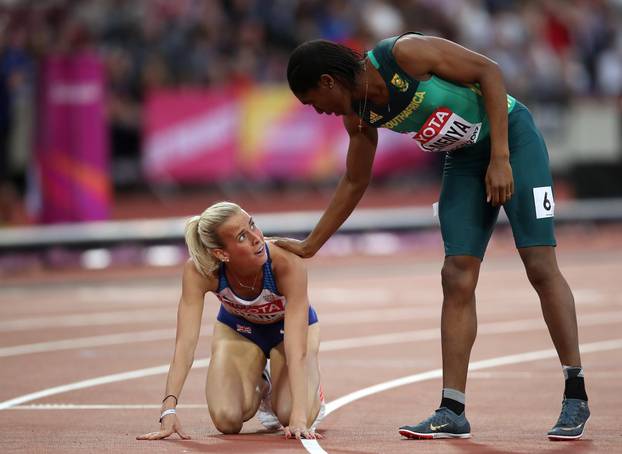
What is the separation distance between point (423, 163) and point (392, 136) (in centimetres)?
134

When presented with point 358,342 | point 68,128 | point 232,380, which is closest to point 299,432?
point 232,380

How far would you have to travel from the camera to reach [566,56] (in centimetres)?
2697

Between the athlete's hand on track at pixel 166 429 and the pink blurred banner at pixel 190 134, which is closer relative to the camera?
the athlete's hand on track at pixel 166 429

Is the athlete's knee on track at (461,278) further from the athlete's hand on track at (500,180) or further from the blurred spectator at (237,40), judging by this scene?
the blurred spectator at (237,40)

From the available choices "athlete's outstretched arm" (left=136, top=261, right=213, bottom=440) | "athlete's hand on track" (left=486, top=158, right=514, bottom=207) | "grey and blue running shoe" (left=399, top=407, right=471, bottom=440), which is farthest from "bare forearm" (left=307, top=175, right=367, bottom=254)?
"grey and blue running shoe" (left=399, top=407, right=471, bottom=440)

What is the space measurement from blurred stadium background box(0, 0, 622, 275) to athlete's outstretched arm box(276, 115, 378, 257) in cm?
1051

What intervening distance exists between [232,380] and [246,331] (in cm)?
37

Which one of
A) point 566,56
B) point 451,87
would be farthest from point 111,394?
point 566,56

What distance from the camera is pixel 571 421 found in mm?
6801

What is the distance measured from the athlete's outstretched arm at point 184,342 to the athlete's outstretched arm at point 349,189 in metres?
0.54

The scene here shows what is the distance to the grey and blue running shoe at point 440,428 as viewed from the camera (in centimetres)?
686

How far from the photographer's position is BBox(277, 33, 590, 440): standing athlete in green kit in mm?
6664

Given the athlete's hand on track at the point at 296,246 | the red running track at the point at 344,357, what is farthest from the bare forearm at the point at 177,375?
the athlete's hand on track at the point at 296,246

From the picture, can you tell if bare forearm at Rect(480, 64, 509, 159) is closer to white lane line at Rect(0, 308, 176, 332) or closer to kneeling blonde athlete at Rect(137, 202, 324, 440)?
kneeling blonde athlete at Rect(137, 202, 324, 440)
